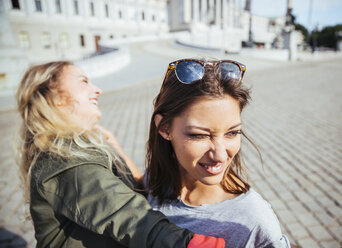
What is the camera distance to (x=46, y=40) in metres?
33.1

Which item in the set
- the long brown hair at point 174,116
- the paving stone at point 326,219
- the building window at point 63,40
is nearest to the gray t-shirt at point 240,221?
the long brown hair at point 174,116

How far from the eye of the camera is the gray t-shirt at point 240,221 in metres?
1.08

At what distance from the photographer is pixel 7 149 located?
5633 mm

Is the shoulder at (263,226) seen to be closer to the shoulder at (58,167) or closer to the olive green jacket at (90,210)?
the olive green jacket at (90,210)

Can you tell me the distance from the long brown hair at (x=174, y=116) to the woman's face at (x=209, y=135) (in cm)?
4

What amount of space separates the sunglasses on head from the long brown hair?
2cm

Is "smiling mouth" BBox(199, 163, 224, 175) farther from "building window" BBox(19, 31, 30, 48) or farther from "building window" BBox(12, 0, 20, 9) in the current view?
"building window" BBox(12, 0, 20, 9)

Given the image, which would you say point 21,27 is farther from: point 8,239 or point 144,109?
point 8,239

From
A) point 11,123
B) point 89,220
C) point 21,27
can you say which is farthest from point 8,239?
point 21,27

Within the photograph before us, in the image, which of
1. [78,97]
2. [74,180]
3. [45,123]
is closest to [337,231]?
[74,180]

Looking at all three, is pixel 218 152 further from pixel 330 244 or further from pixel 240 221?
pixel 330 244

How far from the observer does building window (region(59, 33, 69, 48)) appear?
113ft

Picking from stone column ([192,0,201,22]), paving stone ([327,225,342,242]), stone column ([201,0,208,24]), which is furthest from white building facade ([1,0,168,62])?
paving stone ([327,225,342,242])

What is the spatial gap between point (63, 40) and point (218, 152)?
130 feet
